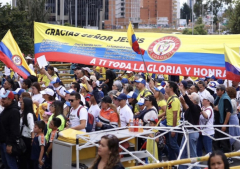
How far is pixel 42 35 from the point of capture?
13.1 m

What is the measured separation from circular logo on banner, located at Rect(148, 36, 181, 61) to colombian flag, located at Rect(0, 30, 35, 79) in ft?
10.3

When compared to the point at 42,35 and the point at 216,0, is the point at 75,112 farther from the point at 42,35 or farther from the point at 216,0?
the point at 216,0

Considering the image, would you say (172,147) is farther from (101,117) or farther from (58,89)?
(58,89)

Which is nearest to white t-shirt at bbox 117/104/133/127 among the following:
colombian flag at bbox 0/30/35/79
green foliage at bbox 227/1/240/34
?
colombian flag at bbox 0/30/35/79

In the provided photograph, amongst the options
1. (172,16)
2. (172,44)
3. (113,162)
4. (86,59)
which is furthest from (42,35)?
(172,16)

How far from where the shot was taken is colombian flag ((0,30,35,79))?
1229cm

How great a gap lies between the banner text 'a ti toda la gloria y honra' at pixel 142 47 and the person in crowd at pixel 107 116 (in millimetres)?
2945

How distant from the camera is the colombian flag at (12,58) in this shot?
1229 centimetres

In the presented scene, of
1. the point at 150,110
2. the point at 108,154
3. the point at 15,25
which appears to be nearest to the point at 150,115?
the point at 150,110

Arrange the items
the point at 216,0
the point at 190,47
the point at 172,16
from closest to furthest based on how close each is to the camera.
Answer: the point at 190,47
the point at 216,0
the point at 172,16

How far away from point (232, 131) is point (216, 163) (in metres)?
5.63

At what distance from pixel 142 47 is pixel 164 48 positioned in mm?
594

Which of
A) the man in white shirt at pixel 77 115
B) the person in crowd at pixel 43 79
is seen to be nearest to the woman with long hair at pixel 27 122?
the man in white shirt at pixel 77 115

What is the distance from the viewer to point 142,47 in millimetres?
12250
